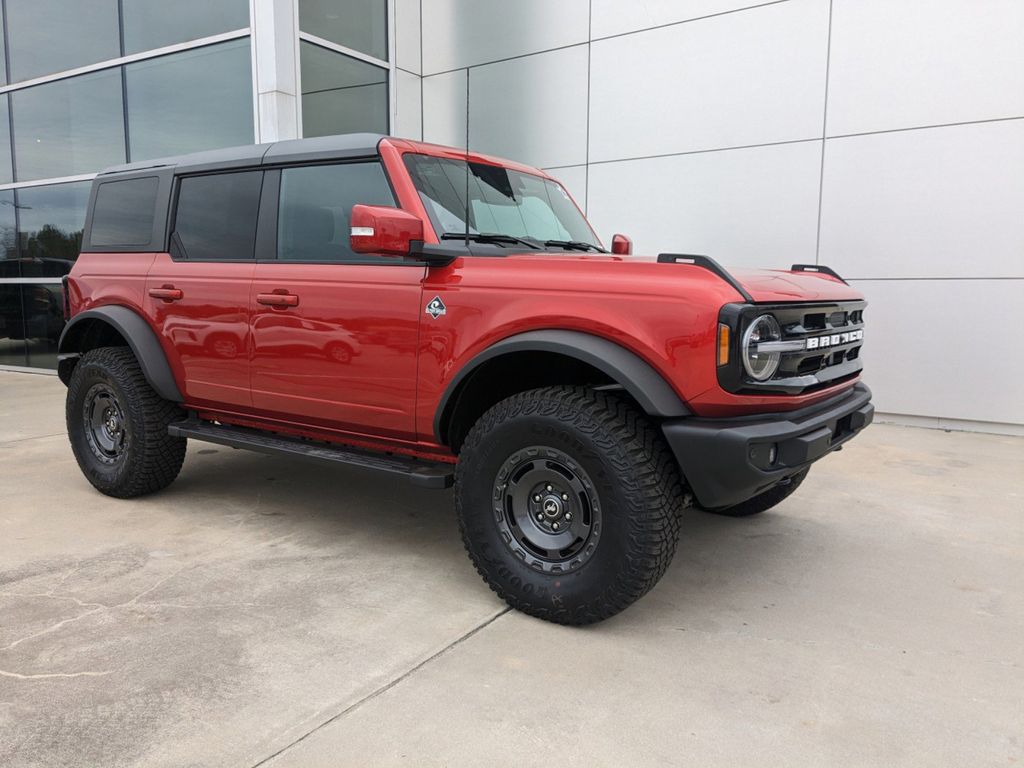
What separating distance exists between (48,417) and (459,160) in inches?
237

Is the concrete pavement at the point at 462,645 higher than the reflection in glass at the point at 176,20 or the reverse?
the reverse

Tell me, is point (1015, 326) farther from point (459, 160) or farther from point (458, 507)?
point (458, 507)

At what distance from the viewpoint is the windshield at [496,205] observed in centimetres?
347

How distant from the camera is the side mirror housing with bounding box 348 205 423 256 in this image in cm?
299

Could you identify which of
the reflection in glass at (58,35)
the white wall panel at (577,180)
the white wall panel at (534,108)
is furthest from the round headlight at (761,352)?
the reflection in glass at (58,35)

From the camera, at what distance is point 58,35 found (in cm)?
1085

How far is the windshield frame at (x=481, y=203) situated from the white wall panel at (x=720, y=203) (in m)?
3.95

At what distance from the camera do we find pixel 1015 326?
21.8 ft

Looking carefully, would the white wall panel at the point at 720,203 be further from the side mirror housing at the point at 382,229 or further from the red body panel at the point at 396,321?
the side mirror housing at the point at 382,229

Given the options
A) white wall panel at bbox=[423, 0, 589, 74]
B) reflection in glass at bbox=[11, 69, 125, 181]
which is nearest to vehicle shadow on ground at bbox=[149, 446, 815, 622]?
white wall panel at bbox=[423, 0, 589, 74]

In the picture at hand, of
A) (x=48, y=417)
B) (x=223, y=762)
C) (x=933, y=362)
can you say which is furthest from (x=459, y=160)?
(x=48, y=417)

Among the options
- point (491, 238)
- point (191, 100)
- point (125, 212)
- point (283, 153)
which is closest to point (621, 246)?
point (491, 238)

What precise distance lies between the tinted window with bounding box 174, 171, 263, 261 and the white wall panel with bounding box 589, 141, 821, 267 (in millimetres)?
5141

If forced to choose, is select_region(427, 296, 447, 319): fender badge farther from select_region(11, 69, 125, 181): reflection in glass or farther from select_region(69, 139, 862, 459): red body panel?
select_region(11, 69, 125, 181): reflection in glass
